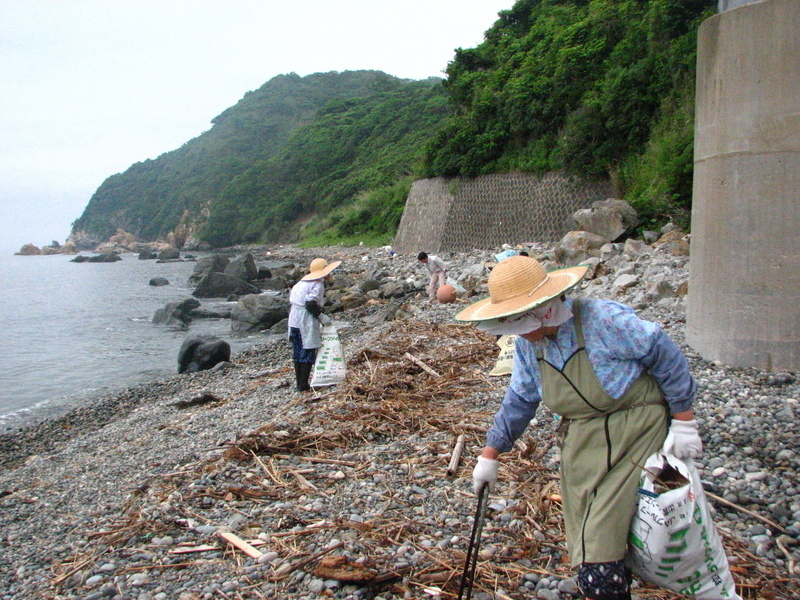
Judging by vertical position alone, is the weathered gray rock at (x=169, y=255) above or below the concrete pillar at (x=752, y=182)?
below

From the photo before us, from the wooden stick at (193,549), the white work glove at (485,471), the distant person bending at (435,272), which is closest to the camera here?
the white work glove at (485,471)

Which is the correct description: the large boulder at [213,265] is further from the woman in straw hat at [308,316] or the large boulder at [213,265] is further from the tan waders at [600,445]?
the tan waders at [600,445]

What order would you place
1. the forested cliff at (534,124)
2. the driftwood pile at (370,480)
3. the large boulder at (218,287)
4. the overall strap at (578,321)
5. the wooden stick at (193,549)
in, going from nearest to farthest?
the overall strap at (578,321)
the driftwood pile at (370,480)
the wooden stick at (193,549)
the forested cliff at (534,124)
the large boulder at (218,287)

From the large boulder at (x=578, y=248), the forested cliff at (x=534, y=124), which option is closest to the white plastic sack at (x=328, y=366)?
the large boulder at (x=578, y=248)

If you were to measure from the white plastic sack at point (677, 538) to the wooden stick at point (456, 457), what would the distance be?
87.7 inches

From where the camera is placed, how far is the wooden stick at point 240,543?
3.57 m

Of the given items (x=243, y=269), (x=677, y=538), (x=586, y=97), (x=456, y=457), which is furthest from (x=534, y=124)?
(x=677, y=538)

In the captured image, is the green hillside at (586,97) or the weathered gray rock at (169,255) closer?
the green hillside at (586,97)

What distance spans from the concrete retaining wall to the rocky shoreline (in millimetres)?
15396

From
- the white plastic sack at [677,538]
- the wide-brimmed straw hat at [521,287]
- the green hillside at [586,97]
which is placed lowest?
the white plastic sack at [677,538]

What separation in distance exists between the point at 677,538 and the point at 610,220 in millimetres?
14521

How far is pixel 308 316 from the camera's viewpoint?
744cm

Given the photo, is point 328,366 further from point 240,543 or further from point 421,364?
A: point 240,543

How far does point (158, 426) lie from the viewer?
25.8 ft
